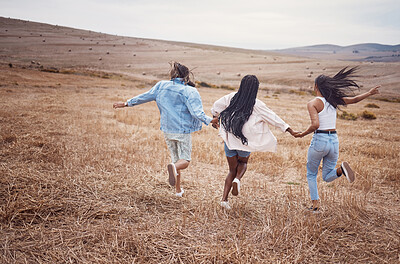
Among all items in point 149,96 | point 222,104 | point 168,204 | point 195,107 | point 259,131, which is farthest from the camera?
point 149,96

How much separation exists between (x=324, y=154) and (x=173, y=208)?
8.50 feet

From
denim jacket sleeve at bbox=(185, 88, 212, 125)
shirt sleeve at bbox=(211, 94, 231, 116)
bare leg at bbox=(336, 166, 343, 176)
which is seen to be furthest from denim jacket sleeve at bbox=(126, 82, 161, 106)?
bare leg at bbox=(336, 166, 343, 176)

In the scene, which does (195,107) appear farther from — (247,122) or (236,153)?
(236,153)

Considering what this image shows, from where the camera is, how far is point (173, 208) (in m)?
4.58

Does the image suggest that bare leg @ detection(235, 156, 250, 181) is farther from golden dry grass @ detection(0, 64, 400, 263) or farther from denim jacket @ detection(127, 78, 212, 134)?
denim jacket @ detection(127, 78, 212, 134)

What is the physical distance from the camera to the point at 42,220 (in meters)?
3.87

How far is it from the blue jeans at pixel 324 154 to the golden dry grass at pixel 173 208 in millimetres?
576

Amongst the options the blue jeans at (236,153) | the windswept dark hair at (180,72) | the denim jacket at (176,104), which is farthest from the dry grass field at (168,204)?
the windswept dark hair at (180,72)

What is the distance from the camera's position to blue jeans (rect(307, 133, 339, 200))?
13.5ft

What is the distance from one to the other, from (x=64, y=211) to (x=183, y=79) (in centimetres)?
286

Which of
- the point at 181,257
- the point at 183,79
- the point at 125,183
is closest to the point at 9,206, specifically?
the point at 125,183

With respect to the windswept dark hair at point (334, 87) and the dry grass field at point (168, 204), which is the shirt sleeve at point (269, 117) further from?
the dry grass field at point (168, 204)

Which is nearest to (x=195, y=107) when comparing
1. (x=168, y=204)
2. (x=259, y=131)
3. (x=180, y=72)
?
(x=180, y=72)

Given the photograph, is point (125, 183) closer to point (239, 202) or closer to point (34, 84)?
point (239, 202)
